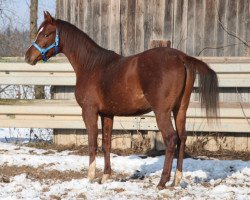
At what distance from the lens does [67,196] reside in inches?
190

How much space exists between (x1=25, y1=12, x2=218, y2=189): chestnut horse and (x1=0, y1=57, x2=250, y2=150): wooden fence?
4.67 ft

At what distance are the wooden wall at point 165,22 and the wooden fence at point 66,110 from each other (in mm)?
440

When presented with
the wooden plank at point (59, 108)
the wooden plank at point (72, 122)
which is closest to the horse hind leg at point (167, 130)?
the wooden plank at point (59, 108)

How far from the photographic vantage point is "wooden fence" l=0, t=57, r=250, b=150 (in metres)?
6.98

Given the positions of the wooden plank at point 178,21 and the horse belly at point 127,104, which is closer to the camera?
the horse belly at point 127,104

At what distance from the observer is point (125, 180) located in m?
5.66

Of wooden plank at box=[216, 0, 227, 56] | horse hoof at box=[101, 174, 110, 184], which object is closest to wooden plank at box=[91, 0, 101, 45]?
wooden plank at box=[216, 0, 227, 56]

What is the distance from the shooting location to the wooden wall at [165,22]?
7465 mm

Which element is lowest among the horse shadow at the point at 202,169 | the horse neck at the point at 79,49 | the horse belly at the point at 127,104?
the horse shadow at the point at 202,169

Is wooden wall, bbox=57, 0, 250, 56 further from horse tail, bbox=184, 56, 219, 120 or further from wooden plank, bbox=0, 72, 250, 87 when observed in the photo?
horse tail, bbox=184, 56, 219, 120

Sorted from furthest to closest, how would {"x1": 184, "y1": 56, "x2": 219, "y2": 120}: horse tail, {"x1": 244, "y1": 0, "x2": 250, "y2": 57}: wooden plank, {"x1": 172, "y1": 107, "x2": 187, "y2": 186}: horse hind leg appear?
1. {"x1": 244, "y1": 0, "x2": 250, "y2": 57}: wooden plank
2. {"x1": 172, "y1": 107, "x2": 187, "y2": 186}: horse hind leg
3. {"x1": 184, "y1": 56, "x2": 219, "y2": 120}: horse tail

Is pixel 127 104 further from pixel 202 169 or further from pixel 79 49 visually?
pixel 202 169

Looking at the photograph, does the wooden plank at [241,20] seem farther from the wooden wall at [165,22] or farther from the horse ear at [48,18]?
the horse ear at [48,18]

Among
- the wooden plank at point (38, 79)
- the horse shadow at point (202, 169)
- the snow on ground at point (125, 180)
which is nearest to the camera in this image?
the snow on ground at point (125, 180)
